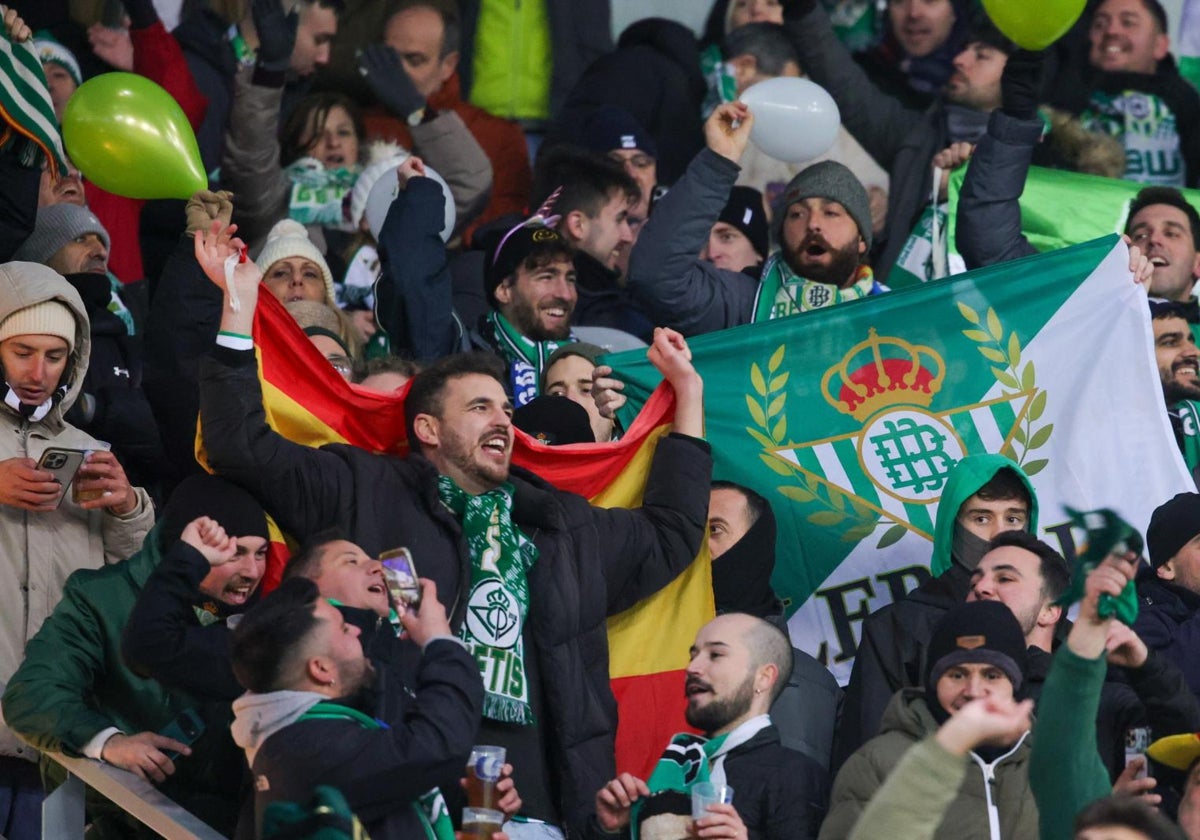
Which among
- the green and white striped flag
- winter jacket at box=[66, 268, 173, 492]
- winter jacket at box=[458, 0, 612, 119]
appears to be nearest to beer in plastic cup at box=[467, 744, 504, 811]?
winter jacket at box=[66, 268, 173, 492]

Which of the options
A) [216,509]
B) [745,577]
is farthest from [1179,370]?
[216,509]

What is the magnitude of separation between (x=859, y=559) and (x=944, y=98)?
11.7 feet

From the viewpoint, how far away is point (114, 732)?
679cm

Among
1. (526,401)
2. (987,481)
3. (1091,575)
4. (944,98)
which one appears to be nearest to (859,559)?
(987,481)

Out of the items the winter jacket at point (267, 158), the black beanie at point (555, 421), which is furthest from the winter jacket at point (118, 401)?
the winter jacket at point (267, 158)

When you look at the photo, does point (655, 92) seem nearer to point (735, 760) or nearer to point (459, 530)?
point (459, 530)

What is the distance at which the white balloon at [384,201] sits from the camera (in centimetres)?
926

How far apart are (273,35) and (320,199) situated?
734 mm

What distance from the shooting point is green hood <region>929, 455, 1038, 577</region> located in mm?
7906

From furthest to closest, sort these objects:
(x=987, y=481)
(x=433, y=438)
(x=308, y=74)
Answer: (x=308, y=74) → (x=987, y=481) → (x=433, y=438)

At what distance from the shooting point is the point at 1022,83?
9305 mm

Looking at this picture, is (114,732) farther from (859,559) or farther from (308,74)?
(308,74)

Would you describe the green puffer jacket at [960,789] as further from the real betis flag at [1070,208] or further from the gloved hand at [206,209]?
the real betis flag at [1070,208]

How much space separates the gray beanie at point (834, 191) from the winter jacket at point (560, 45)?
2.67m
